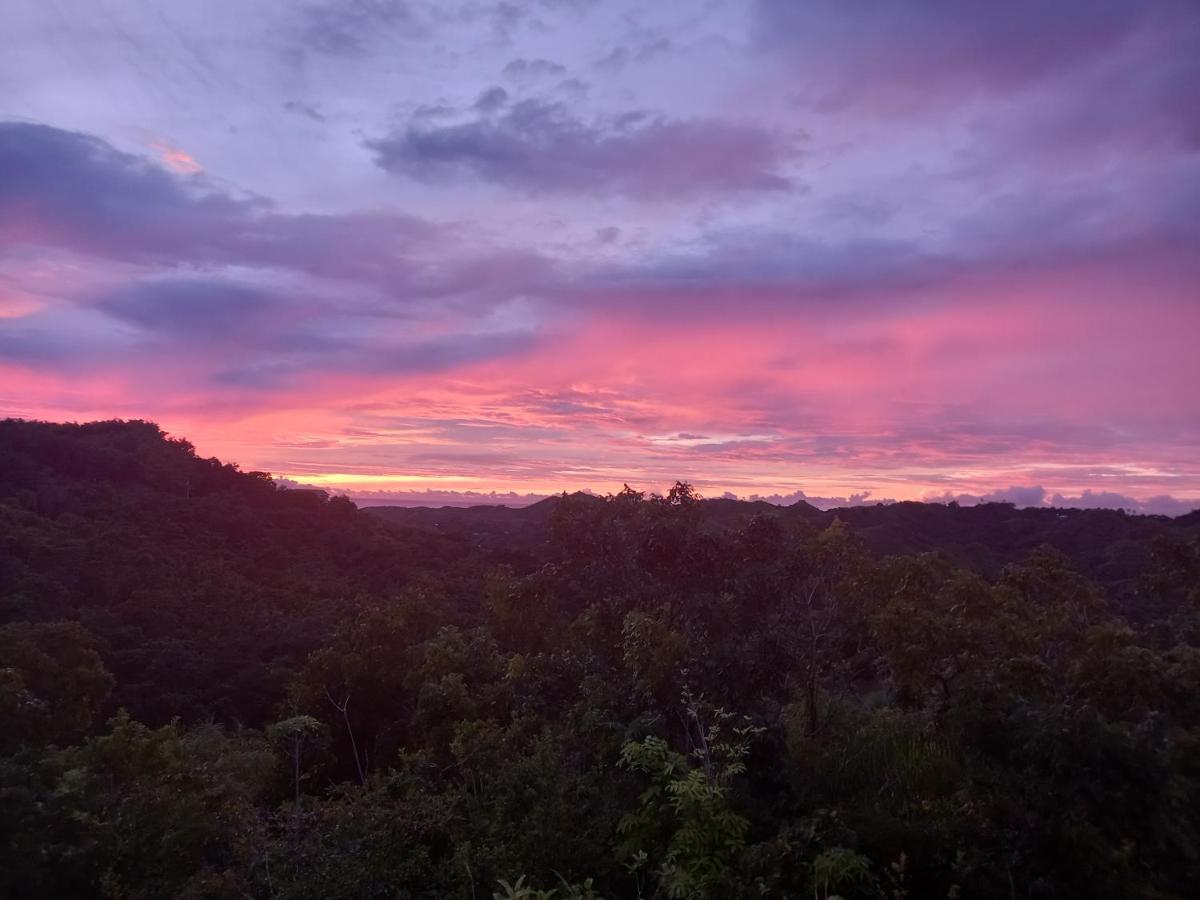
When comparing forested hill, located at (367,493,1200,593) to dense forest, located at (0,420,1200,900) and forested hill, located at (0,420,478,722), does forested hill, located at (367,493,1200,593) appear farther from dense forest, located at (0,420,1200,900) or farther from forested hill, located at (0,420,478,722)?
forested hill, located at (0,420,478,722)

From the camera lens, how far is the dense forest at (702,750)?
528 centimetres

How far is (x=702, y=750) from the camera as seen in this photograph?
21.7ft

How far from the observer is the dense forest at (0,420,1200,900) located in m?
5.28

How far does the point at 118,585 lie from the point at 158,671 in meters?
10.9

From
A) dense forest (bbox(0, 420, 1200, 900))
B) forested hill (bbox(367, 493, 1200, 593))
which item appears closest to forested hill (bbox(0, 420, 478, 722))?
forested hill (bbox(367, 493, 1200, 593))

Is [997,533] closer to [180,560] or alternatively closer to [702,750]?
[702,750]

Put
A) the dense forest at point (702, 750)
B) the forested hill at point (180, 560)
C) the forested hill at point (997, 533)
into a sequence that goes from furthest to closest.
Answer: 1. the forested hill at point (180, 560)
2. the forested hill at point (997, 533)
3. the dense forest at point (702, 750)

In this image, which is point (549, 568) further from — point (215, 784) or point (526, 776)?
point (215, 784)

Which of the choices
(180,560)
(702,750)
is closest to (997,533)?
(702,750)

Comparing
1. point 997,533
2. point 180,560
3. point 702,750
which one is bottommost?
point 180,560

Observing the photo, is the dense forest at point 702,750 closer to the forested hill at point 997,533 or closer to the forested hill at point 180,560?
the forested hill at point 997,533

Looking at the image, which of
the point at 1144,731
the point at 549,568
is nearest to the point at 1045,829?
the point at 1144,731

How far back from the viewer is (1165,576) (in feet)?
33.8

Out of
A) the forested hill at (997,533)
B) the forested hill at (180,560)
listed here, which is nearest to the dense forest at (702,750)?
the forested hill at (997,533)
